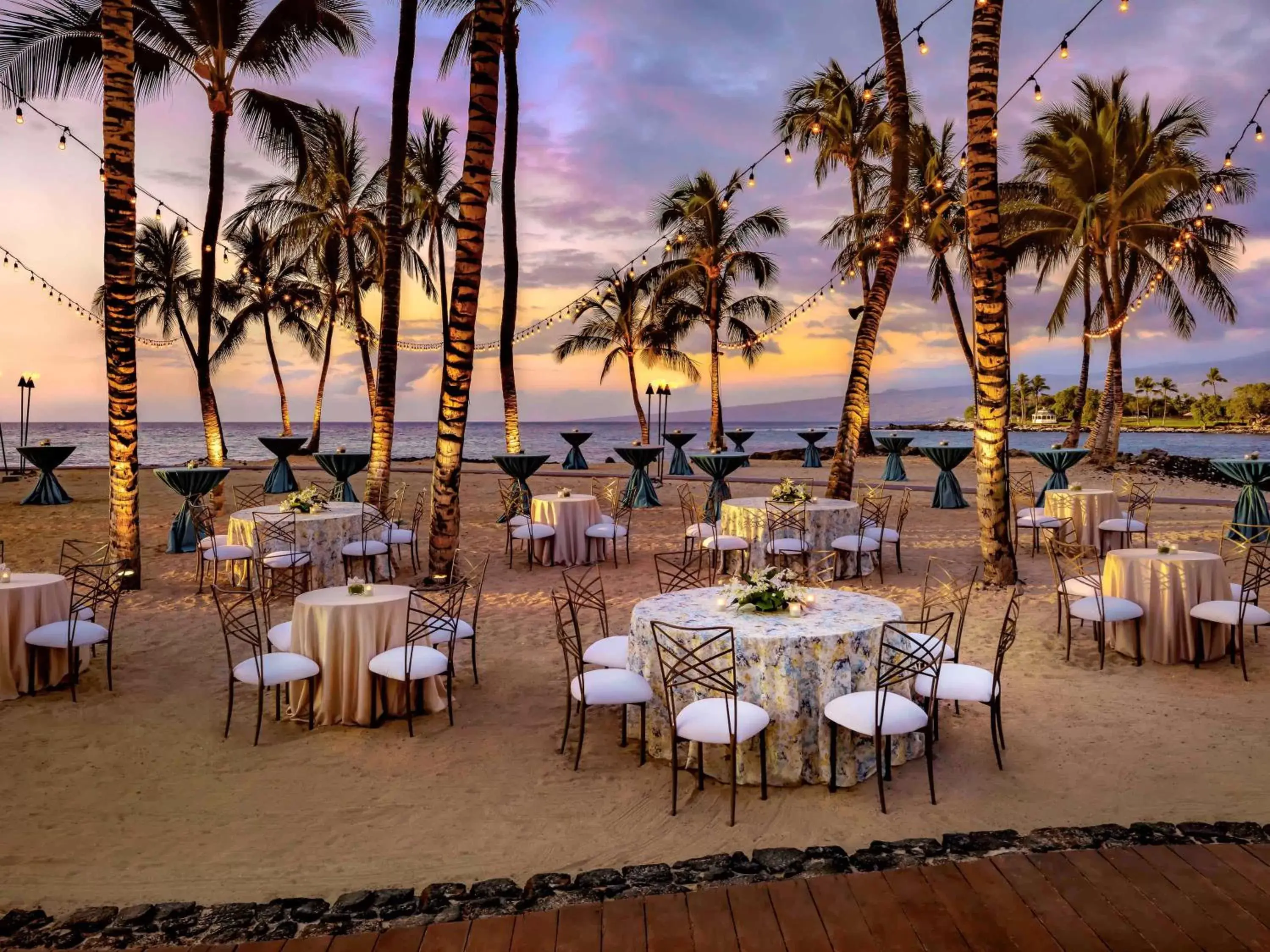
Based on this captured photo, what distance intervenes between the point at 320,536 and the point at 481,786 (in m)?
5.37

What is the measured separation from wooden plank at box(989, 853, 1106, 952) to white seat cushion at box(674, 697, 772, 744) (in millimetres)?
1132

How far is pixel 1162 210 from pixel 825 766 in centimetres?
2395

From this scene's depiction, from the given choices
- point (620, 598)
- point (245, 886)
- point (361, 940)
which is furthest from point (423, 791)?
point (620, 598)

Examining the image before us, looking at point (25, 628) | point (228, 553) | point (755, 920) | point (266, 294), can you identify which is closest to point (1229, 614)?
point (755, 920)

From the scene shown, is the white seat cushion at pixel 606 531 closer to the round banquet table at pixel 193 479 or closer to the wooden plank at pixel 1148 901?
the round banquet table at pixel 193 479

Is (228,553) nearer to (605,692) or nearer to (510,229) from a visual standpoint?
(605,692)

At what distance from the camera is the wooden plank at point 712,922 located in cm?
263

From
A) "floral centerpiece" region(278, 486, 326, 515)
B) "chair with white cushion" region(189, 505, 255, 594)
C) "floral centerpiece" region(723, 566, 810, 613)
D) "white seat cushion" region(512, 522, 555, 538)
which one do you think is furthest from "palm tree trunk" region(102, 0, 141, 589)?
"floral centerpiece" region(723, 566, 810, 613)

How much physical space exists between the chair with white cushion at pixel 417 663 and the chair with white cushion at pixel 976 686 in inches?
111

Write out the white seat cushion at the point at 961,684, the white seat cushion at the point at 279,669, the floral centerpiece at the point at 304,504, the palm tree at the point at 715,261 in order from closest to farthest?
1. the white seat cushion at the point at 961,684
2. the white seat cushion at the point at 279,669
3. the floral centerpiece at the point at 304,504
4. the palm tree at the point at 715,261

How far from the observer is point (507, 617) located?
7.78 m

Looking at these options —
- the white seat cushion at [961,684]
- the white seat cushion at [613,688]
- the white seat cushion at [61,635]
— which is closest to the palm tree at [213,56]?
the white seat cushion at [61,635]

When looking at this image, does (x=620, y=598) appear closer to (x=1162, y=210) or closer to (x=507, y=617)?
(x=507, y=617)

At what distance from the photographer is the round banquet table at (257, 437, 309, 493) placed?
15.4 metres
